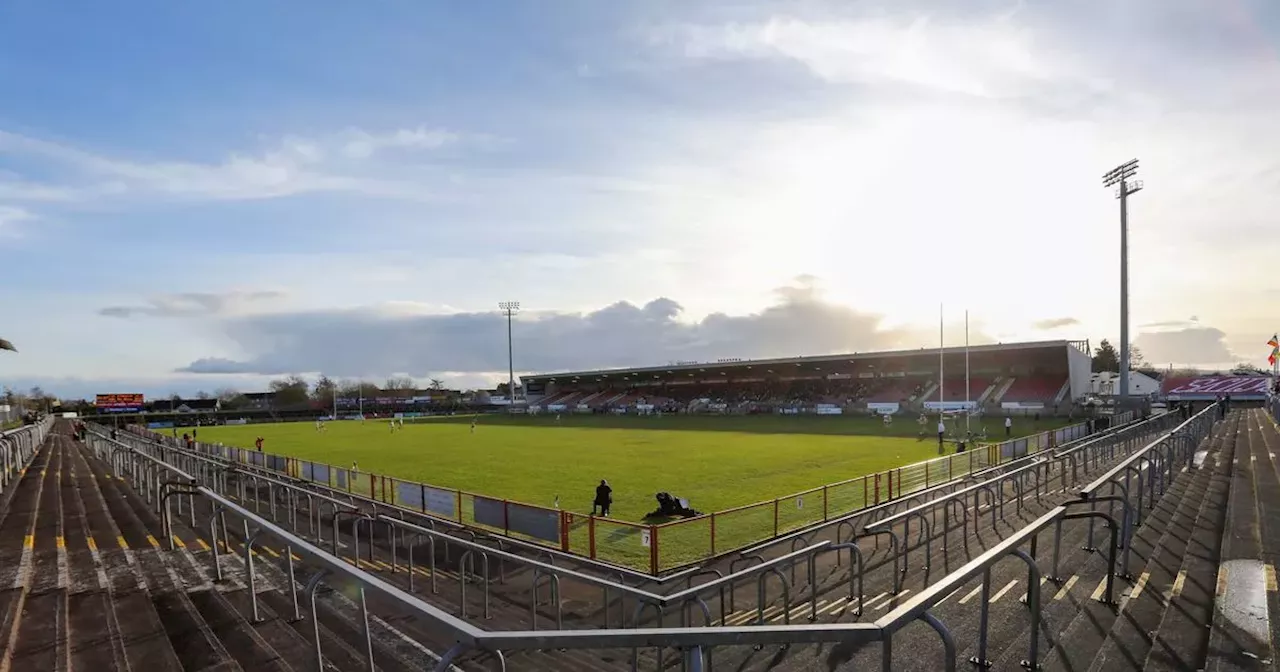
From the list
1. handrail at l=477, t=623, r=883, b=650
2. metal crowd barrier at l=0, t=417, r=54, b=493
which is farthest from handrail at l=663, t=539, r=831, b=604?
metal crowd barrier at l=0, t=417, r=54, b=493

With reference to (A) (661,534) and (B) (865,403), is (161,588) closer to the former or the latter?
(A) (661,534)

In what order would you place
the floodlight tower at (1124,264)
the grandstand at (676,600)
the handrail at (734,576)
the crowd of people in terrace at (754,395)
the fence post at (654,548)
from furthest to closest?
1. the crowd of people in terrace at (754,395)
2. the floodlight tower at (1124,264)
3. the fence post at (654,548)
4. the handrail at (734,576)
5. the grandstand at (676,600)

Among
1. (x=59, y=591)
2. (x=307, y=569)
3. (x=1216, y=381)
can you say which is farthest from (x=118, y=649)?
(x=1216, y=381)

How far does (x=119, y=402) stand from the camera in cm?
11419

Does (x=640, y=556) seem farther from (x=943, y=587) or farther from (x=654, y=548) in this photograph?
(x=943, y=587)

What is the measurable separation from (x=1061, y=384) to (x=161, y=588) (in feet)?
259

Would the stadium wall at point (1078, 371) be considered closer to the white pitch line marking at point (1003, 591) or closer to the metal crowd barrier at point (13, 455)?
the white pitch line marking at point (1003, 591)

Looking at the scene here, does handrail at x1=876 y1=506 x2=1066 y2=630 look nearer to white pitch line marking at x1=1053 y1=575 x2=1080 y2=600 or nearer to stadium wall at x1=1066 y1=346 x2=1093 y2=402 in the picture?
white pitch line marking at x1=1053 y1=575 x2=1080 y2=600

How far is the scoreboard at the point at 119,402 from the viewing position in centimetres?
11362

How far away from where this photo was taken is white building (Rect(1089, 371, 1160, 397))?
250 feet

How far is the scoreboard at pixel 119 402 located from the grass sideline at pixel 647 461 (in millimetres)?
77186

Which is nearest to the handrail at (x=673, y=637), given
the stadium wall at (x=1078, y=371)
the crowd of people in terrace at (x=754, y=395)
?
the crowd of people in terrace at (x=754, y=395)

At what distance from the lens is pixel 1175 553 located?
8398 mm

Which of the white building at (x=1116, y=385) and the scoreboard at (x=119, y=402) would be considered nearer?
the white building at (x=1116, y=385)
